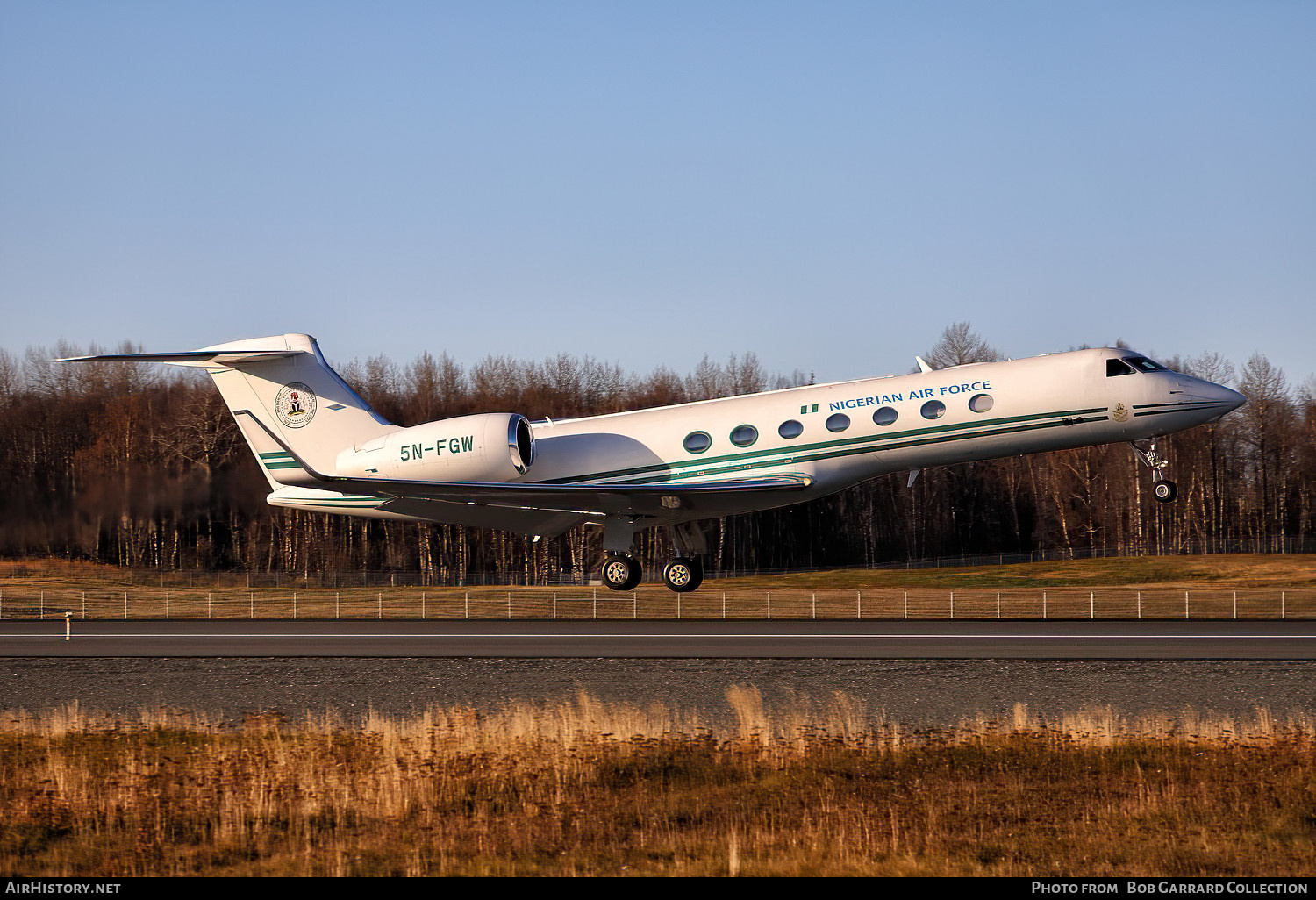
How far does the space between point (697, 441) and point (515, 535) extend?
3309cm

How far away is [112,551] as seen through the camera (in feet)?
109

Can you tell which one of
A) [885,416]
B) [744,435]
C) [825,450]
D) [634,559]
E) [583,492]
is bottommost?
[634,559]

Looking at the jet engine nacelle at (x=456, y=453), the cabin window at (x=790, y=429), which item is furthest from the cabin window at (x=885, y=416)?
the jet engine nacelle at (x=456, y=453)

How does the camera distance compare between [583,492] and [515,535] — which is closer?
[583,492]

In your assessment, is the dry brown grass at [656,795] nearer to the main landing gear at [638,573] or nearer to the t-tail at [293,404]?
the main landing gear at [638,573]

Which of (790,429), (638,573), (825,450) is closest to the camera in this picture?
(825,450)

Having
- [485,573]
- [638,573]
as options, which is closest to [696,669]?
[638,573]

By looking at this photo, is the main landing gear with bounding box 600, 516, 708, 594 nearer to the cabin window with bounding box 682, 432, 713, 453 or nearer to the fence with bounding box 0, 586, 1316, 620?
the cabin window with bounding box 682, 432, 713, 453

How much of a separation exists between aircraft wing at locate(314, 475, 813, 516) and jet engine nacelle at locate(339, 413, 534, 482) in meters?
0.30

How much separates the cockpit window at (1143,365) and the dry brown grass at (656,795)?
762cm

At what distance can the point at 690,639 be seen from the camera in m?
29.6

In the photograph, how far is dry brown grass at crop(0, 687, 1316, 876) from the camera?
11.6 metres

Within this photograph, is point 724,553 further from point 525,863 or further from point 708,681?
point 525,863

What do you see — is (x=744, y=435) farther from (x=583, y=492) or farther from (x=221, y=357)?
(x=221, y=357)
